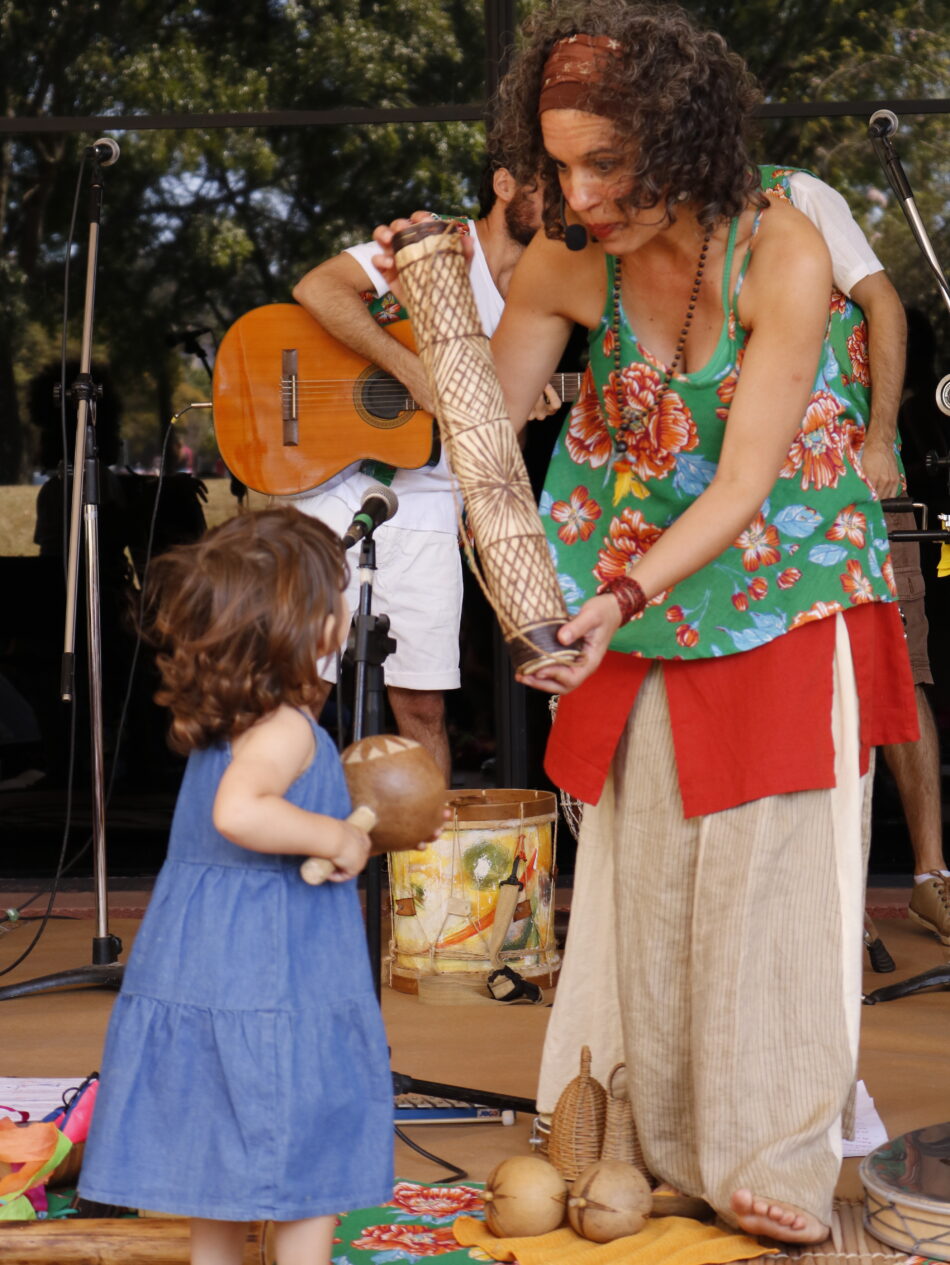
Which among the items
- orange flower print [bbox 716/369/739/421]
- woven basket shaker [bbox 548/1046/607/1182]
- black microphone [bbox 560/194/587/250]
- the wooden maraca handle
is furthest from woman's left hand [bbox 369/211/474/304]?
woven basket shaker [bbox 548/1046/607/1182]

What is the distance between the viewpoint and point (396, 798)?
6.56 feet

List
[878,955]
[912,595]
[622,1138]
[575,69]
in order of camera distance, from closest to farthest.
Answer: [575,69]
[622,1138]
[878,955]
[912,595]

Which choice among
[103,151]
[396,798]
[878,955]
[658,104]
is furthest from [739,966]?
[103,151]

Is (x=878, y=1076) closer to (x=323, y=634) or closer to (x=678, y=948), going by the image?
(x=678, y=948)

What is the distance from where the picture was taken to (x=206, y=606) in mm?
1932

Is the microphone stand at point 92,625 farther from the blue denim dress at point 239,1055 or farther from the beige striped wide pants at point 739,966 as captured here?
the blue denim dress at point 239,1055

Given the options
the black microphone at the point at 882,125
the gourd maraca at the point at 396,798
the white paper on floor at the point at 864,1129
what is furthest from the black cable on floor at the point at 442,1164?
the black microphone at the point at 882,125

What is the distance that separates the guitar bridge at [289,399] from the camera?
4188 millimetres

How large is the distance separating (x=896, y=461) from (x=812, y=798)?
162cm

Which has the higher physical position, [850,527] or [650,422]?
[650,422]

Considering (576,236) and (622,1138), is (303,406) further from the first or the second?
(622,1138)

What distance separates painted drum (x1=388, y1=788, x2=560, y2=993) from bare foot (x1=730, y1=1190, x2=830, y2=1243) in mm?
1538

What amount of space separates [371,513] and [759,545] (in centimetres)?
63

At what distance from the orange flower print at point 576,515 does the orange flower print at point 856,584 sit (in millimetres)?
383
